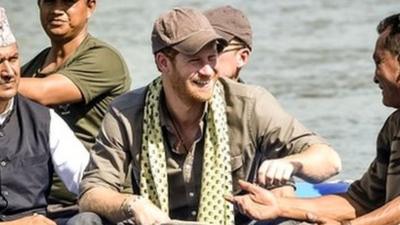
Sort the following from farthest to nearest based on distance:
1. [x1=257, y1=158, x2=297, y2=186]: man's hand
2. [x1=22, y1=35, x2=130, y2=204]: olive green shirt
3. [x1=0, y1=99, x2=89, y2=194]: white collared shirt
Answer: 1. [x1=22, y1=35, x2=130, y2=204]: olive green shirt
2. [x1=0, y1=99, x2=89, y2=194]: white collared shirt
3. [x1=257, y1=158, x2=297, y2=186]: man's hand

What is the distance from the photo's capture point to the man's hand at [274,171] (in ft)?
16.1

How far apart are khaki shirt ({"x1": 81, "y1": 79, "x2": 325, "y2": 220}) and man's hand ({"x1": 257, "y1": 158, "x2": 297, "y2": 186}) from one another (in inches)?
10.1

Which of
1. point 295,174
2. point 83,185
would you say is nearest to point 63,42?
point 83,185

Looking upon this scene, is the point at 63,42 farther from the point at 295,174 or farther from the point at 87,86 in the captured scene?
the point at 295,174

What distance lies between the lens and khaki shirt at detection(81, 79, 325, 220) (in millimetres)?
5227

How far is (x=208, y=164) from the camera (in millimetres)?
5215

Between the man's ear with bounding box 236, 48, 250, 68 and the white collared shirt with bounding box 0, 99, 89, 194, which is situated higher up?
the man's ear with bounding box 236, 48, 250, 68

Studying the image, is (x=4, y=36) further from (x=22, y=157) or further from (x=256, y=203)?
(x=256, y=203)

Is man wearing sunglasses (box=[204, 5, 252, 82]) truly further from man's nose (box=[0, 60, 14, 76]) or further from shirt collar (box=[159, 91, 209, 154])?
man's nose (box=[0, 60, 14, 76])

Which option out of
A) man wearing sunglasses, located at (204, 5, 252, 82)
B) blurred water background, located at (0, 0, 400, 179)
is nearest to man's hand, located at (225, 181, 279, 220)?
man wearing sunglasses, located at (204, 5, 252, 82)

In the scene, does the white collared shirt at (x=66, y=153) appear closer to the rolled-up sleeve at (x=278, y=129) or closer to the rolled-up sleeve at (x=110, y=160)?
the rolled-up sleeve at (x=110, y=160)

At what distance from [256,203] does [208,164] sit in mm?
283

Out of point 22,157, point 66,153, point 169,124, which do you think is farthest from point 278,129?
point 22,157

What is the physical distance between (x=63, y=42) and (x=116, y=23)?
9.06 meters
